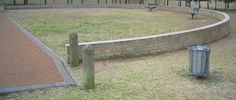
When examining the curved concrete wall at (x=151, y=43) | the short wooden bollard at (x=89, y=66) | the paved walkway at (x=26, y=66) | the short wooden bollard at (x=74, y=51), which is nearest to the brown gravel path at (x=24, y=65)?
the paved walkway at (x=26, y=66)

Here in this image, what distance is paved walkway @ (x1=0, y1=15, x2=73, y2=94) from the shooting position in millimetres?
8297

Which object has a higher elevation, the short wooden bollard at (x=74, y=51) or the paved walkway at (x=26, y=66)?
the short wooden bollard at (x=74, y=51)

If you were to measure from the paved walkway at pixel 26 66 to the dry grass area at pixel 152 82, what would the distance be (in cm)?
49

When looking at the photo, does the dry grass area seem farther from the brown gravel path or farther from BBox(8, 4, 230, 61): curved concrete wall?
the brown gravel path

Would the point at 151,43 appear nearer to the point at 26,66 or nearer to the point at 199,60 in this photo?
the point at 199,60

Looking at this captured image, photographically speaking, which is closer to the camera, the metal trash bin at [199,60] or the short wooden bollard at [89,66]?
the short wooden bollard at [89,66]

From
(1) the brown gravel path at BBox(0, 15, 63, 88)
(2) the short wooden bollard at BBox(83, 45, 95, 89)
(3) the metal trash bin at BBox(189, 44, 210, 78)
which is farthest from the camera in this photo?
(3) the metal trash bin at BBox(189, 44, 210, 78)

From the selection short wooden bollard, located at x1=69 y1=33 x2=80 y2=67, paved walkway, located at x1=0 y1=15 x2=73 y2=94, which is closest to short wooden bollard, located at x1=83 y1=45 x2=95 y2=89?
paved walkway, located at x1=0 y1=15 x2=73 y2=94

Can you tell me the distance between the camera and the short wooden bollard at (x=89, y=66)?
7.83 metres

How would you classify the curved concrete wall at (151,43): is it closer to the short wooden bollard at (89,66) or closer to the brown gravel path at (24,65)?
the brown gravel path at (24,65)

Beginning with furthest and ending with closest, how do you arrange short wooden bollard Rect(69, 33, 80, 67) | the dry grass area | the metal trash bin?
short wooden bollard Rect(69, 33, 80, 67) → the metal trash bin → the dry grass area

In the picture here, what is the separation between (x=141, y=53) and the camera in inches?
465

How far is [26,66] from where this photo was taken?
980 centimetres

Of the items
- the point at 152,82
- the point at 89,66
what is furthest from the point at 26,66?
the point at 152,82
